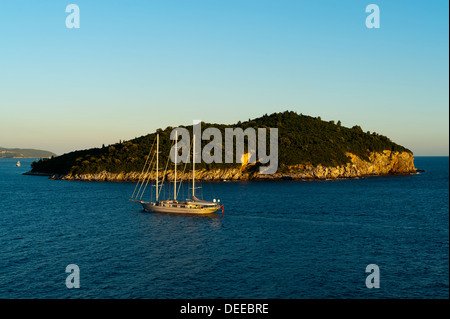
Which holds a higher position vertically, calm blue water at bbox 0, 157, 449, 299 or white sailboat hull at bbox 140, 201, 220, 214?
white sailboat hull at bbox 140, 201, 220, 214

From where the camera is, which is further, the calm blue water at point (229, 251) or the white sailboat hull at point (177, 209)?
the white sailboat hull at point (177, 209)

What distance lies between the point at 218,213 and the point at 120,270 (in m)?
41.2

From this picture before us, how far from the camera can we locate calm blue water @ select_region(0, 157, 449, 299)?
→ 3681 centimetres

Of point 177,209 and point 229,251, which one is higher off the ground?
point 177,209

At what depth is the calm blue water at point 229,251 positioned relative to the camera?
36812 millimetres

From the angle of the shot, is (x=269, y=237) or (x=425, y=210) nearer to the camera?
(x=269, y=237)

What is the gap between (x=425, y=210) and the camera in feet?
282

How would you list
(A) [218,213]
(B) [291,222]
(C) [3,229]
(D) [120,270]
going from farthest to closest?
(A) [218,213] → (B) [291,222] → (C) [3,229] → (D) [120,270]

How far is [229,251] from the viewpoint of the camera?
50.2m

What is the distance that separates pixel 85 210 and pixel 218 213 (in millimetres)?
31495

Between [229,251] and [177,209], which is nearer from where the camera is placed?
[229,251]
